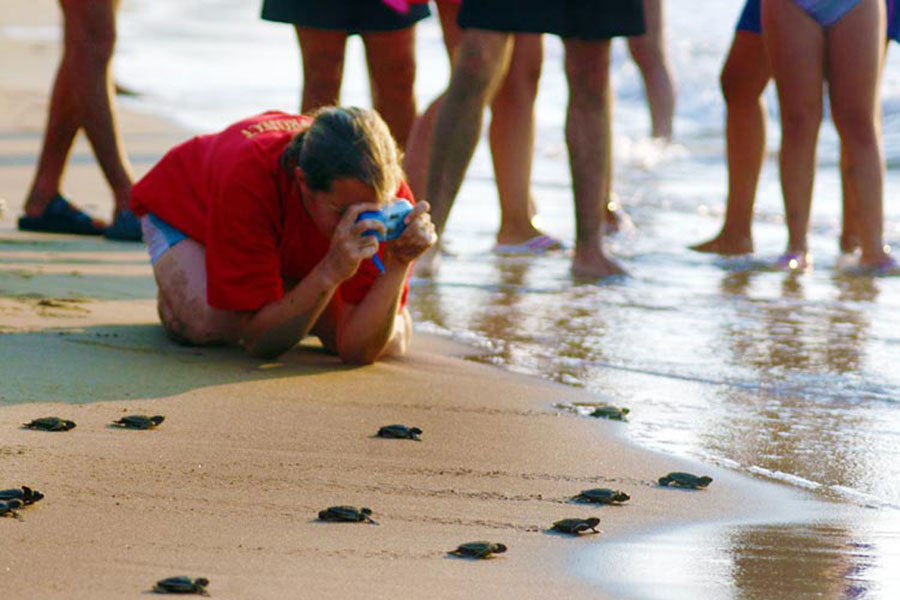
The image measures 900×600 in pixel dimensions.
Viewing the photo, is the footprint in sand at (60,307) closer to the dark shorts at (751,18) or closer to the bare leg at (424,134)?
the bare leg at (424,134)

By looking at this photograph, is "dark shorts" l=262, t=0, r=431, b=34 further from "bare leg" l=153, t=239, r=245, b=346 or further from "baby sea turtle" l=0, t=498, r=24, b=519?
"baby sea turtle" l=0, t=498, r=24, b=519

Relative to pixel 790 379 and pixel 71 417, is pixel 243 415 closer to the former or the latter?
pixel 71 417

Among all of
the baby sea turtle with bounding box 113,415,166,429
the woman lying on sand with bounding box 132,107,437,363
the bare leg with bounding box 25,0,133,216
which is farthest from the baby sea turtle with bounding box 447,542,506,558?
the bare leg with bounding box 25,0,133,216

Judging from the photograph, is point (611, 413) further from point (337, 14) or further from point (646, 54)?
point (646, 54)

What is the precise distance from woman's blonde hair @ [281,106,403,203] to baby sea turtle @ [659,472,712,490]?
102 cm

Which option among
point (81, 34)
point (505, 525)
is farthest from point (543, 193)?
point (505, 525)

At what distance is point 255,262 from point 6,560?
1607mm

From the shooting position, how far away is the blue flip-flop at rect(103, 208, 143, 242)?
570 cm

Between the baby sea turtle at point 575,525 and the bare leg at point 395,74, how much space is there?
127 inches

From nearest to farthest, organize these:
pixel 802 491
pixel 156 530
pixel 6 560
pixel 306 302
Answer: pixel 6 560 < pixel 156 530 < pixel 802 491 < pixel 306 302

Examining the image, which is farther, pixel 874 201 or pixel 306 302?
pixel 874 201

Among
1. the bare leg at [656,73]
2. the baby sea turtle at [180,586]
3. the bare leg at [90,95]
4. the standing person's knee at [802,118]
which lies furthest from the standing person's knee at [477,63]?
the baby sea turtle at [180,586]

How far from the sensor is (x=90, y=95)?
18.9 ft

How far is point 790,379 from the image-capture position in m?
4.04
